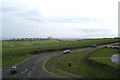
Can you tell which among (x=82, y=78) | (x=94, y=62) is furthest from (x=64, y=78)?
(x=94, y=62)

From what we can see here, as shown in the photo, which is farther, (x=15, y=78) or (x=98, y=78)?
(x=15, y=78)

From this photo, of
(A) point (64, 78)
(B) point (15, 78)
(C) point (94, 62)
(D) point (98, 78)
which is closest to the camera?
(D) point (98, 78)

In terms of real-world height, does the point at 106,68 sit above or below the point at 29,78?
above

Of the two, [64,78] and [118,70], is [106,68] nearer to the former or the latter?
[118,70]

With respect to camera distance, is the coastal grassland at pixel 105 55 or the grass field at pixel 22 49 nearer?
the coastal grassland at pixel 105 55

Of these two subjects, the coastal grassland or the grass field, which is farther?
the grass field

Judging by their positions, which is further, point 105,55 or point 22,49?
point 22,49

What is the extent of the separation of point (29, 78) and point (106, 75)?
20575mm

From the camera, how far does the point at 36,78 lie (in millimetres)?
32125

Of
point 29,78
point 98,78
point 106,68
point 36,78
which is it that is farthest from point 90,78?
point 29,78

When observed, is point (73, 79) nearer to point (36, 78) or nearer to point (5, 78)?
point (36, 78)

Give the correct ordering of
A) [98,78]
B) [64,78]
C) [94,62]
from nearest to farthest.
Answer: [98,78] < [64,78] < [94,62]

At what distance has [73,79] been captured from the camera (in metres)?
29.7

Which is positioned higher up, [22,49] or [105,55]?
[105,55]
